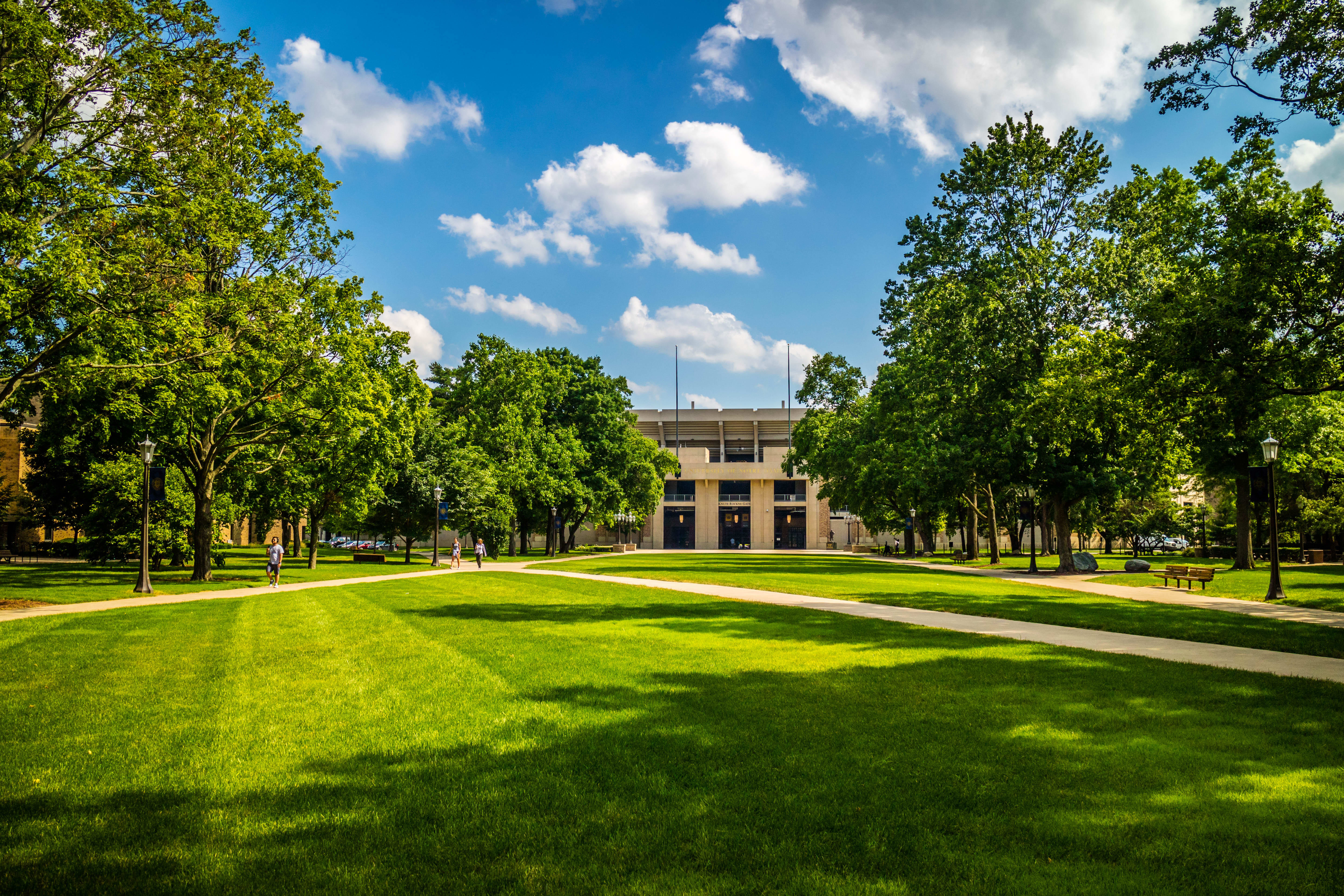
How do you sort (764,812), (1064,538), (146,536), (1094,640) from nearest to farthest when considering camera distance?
1. (764,812)
2. (1094,640)
3. (146,536)
4. (1064,538)

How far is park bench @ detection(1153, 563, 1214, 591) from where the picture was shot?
2327 cm

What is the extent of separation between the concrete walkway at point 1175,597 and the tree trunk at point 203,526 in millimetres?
28710

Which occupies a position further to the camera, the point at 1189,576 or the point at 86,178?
the point at 1189,576

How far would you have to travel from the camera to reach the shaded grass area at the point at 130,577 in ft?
73.0

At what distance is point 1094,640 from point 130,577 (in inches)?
1258

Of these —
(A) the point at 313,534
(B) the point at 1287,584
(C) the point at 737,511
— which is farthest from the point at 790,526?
(B) the point at 1287,584

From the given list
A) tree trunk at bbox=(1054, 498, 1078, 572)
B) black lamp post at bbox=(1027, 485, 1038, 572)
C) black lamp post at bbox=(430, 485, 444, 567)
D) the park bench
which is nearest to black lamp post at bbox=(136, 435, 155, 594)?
black lamp post at bbox=(430, 485, 444, 567)

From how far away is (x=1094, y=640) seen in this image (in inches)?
500

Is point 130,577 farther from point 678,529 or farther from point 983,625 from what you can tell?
point 678,529

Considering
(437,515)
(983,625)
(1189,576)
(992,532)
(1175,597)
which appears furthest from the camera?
(992,532)

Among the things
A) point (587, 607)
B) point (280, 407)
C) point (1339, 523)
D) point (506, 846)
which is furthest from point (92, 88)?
point (1339, 523)

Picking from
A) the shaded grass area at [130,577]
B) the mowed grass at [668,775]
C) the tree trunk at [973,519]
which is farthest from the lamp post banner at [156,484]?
the tree trunk at [973,519]

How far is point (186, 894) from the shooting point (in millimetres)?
3904

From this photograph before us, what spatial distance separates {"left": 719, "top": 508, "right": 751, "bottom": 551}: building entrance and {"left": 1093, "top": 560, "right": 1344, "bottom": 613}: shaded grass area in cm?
6066
